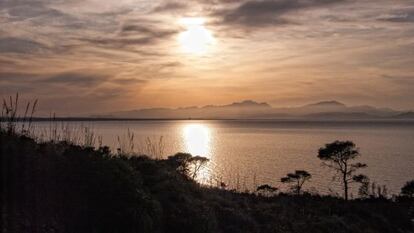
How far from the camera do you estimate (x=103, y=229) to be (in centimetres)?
962

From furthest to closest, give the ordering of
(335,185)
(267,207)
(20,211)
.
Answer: (335,185) < (267,207) < (20,211)

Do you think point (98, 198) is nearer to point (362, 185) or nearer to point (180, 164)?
point (180, 164)

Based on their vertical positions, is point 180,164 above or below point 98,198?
below

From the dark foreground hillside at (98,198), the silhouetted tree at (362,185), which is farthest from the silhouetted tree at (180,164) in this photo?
the silhouetted tree at (362,185)

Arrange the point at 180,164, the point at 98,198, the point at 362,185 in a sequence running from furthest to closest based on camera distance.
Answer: the point at 362,185, the point at 180,164, the point at 98,198

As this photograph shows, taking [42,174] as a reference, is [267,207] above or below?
below

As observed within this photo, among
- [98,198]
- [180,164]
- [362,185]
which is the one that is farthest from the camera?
[362,185]

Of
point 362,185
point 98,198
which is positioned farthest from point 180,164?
point 362,185

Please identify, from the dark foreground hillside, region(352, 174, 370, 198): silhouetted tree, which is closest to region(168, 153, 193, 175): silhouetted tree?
the dark foreground hillside

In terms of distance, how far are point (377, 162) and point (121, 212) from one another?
89.5 metres

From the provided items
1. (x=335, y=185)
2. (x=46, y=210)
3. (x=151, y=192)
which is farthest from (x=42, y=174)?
(x=335, y=185)

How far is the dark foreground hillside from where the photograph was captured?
9.05m

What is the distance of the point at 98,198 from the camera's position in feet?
32.9

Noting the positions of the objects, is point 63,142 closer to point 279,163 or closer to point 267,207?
point 267,207
